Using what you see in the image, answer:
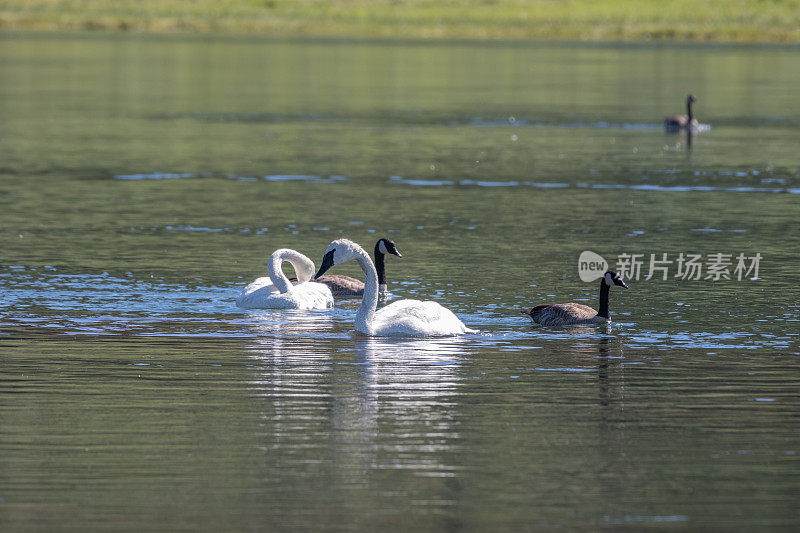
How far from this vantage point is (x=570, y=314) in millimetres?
20094

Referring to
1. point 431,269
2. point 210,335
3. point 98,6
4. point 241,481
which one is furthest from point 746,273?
point 98,6

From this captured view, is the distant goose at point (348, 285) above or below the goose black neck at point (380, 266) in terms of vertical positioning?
below

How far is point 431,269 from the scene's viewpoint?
25344mm

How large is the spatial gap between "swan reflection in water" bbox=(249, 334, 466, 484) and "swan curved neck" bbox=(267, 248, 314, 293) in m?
2.18

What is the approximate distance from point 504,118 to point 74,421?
147ft

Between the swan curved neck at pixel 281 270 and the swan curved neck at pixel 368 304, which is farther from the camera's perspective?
the swan curved neck at pixel 281 270

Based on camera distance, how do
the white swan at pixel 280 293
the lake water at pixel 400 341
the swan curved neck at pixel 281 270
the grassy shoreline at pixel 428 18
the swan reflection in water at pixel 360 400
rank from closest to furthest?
1. the lake water at pixel 400 341
2. the swan reflection in water at pixel 360 400
3. the white swan at pixel 280 293
4. the swan curved neck at pixel 281 270
5. the grassy shoreline at pixel 428 18

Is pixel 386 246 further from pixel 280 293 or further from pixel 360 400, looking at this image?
pixel 360 400

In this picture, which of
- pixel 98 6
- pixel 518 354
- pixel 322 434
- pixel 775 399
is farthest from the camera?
pixel 98 6

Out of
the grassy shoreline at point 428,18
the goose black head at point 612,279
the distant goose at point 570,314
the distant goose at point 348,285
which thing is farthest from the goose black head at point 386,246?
the grassy shoreline at point 428,18

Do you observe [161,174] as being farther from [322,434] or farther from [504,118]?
[322,434]

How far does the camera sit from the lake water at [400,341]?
41.4 ft

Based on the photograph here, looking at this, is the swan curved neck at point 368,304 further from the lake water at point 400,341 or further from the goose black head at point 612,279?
the goose black head at point 612,279

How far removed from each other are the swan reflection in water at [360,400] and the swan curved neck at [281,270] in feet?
7.17
